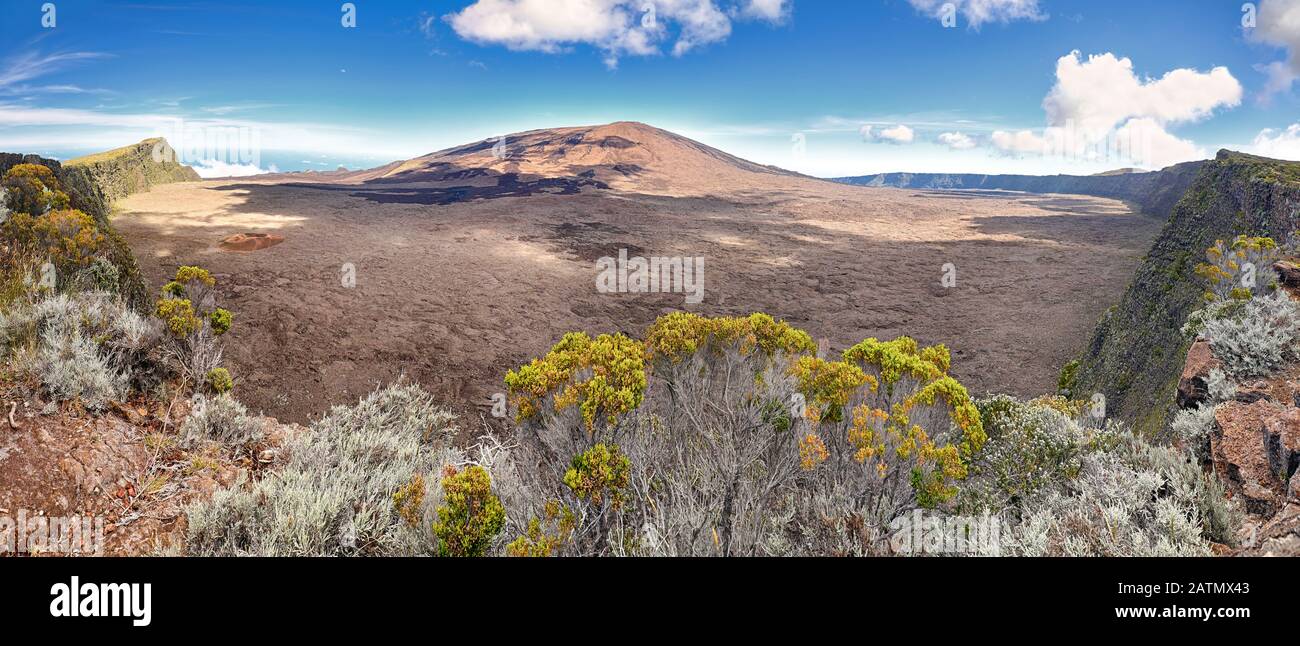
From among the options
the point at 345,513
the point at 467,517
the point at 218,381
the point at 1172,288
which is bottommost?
the point at 345,513

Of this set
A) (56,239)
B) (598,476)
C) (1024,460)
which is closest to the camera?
(598,476)

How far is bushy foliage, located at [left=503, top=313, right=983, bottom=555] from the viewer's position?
365cm

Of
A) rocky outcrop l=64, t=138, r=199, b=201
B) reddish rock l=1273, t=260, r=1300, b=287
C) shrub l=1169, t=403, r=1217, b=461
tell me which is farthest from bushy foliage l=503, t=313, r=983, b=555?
rocky outcrop l=64, t=138, r=199, b=201

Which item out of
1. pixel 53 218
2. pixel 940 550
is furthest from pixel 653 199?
pixel 940 550

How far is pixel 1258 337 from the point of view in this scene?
5.33m

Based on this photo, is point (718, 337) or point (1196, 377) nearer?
point (718, 337)

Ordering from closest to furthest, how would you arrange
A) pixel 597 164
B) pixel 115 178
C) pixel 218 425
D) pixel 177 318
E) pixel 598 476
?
pixel 598 476, pixel 218 425, pixel 177 318, pixel 115 178, pixel 597 164

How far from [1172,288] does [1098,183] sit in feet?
340

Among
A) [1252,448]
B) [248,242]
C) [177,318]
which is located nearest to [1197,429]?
[1252,448]

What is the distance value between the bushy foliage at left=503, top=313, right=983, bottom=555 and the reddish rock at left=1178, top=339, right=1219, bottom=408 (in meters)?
2.43

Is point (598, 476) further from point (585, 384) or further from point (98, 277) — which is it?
point (98, 277)

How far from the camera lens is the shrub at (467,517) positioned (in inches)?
123
